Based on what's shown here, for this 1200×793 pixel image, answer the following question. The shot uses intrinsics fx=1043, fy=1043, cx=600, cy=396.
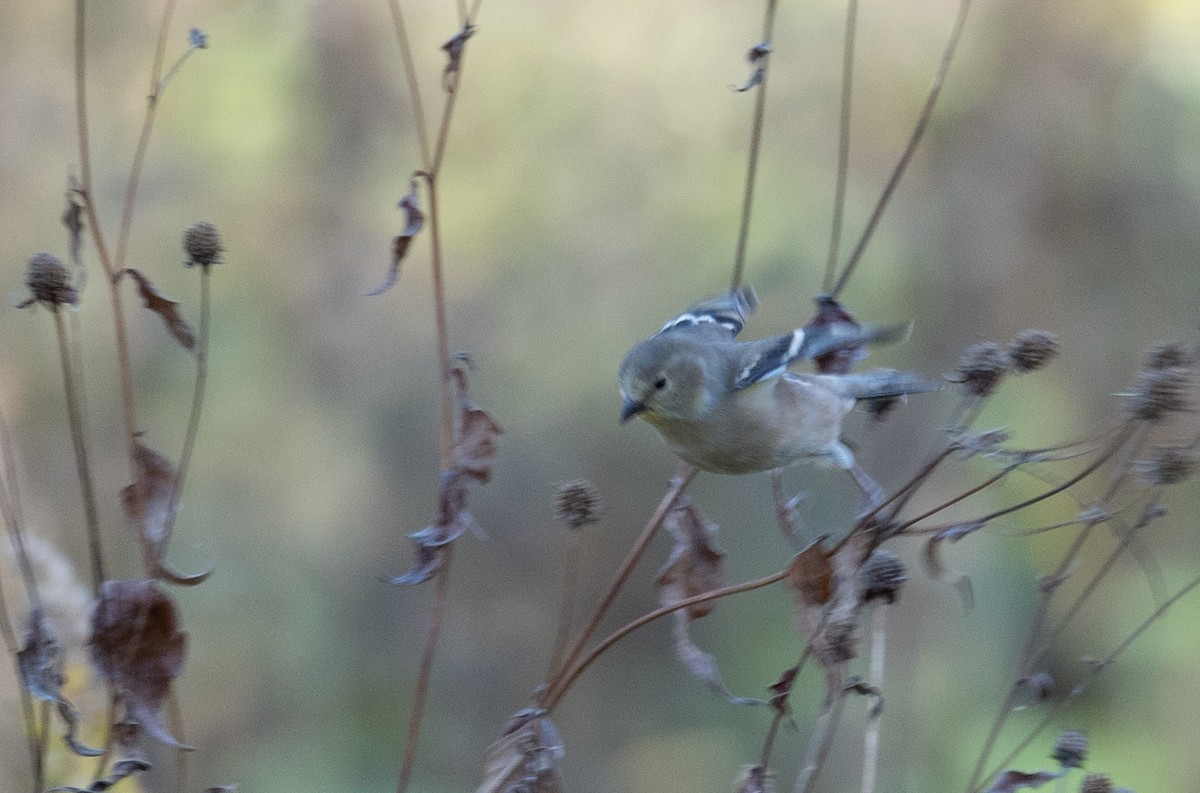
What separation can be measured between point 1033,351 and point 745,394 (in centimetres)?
31

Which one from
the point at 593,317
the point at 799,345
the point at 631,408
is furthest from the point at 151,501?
the point at 593,317

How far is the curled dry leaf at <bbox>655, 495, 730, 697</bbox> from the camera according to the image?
797 mm

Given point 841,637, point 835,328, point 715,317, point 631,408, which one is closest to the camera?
point 841,637

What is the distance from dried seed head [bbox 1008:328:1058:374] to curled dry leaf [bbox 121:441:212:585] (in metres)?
0.62

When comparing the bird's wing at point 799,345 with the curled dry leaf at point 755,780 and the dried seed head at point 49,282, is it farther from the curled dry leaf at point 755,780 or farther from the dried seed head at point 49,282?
the dried seed head at point 49,282

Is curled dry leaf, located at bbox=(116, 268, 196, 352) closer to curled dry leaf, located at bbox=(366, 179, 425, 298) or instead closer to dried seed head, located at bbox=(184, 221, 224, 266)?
dried seed head, located at bbox=(184, 221, 224, 266)

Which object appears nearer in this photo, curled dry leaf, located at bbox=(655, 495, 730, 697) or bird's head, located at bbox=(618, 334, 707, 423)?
curled dry leaf, located at bbox=(655, 495, 730, 697)

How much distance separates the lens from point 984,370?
0.75 meters

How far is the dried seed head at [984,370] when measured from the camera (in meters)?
0.75

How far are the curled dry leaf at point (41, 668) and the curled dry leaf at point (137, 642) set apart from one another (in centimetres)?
3

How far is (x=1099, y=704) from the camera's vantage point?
1826mm

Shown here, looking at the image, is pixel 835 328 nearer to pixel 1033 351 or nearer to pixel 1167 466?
pixel 1033 351

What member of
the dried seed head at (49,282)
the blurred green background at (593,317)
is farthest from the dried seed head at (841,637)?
the blurred green background at (593,317)

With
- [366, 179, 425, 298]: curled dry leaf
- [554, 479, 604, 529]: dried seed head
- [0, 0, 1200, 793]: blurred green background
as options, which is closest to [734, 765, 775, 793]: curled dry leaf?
[554, 479, 604, 529]: dried seed head
